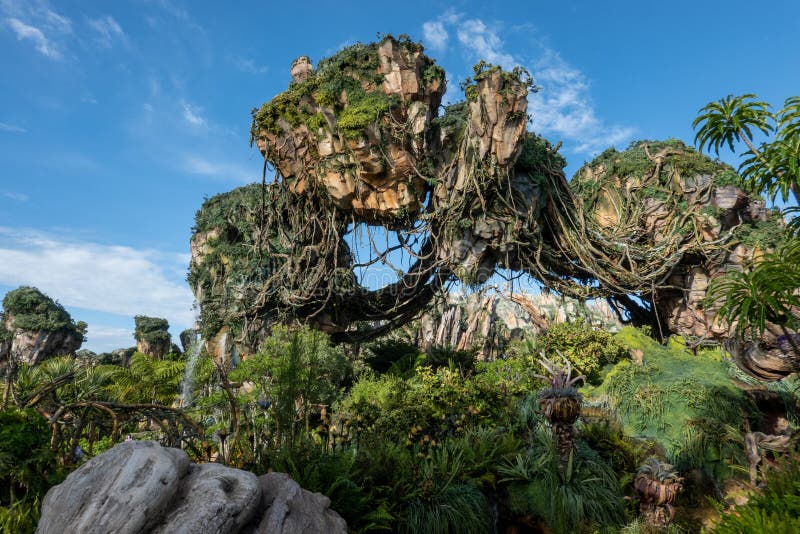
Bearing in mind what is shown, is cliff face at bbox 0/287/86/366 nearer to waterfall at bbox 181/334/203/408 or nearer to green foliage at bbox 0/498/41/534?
waterfall at bbox 181/334/203/408

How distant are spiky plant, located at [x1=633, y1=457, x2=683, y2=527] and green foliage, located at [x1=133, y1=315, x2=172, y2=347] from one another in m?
36.1

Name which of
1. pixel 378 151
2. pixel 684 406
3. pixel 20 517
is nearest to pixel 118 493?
pixel 20 517

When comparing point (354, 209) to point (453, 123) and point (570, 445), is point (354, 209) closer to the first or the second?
point (453, 123)

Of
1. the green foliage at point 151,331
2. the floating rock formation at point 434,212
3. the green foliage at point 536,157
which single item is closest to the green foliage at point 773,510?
the floating rock formation at point 434,212

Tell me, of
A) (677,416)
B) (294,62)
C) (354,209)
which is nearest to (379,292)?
(354,209)

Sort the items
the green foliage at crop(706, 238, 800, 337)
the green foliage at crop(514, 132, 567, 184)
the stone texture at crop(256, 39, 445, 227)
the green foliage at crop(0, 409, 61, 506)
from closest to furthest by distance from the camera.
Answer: the green foliage at crop(0, 409, 61, 506)
the green foliage at crop(706, 238, 800, 337)
the stone texture at crop(256, 39, 445, 227)
the green foliage at crop(514, 132, 567, 184)

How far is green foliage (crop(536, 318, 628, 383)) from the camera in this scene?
41.3 feet

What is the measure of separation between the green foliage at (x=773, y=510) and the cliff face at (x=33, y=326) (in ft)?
126

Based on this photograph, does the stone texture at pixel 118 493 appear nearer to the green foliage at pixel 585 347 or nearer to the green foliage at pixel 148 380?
the green foliage at pixel 585 347

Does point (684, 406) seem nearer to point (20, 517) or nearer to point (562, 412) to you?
point (562, 412)

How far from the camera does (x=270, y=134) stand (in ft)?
43.4

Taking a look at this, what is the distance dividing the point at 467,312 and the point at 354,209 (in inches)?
577

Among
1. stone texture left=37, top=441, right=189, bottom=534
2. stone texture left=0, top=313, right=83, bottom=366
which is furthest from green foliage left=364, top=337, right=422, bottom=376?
stone texture left=0, top=313, right=83, bottom=366

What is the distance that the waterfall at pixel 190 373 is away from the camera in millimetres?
15750
